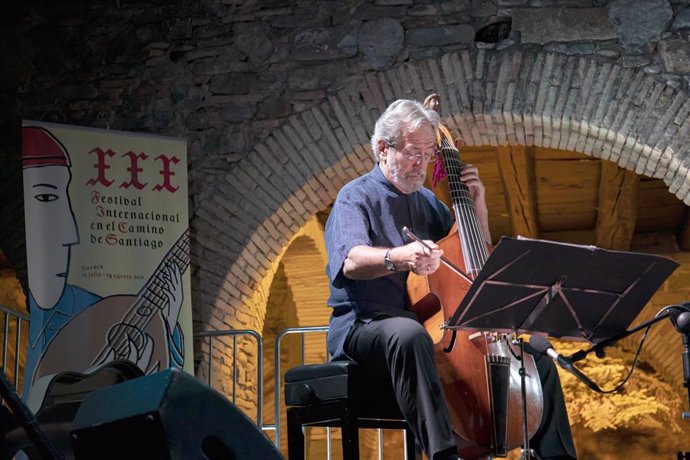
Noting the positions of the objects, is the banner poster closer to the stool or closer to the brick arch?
the brick arch

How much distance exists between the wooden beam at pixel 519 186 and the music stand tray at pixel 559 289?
5.09 m

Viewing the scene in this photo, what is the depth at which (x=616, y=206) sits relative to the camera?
9.16m

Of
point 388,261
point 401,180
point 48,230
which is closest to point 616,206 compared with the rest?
point 48,230

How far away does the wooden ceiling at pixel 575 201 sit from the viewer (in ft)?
29.0

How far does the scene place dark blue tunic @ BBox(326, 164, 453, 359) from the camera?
373 cm

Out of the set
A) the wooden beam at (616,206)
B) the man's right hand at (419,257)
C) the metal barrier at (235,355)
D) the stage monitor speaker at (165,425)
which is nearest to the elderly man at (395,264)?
the man's right hand at (419,257)

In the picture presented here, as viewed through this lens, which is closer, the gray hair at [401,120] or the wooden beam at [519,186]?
the gray hair at [401,120]

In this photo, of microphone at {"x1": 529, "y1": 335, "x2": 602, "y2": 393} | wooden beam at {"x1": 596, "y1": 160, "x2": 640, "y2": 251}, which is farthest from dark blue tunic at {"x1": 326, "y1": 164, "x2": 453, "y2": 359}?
wooden beam at {"x1": 596, "y1": 160, "x2": 640, "y2": 251}

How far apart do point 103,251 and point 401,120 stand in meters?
3.09

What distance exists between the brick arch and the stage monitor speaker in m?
4.84

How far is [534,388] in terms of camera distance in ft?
11.6

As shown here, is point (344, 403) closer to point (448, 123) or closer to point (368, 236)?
point (368, 236)

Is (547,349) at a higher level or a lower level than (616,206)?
lower

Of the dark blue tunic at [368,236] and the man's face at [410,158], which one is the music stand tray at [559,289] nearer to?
the dark blue tunic at [368,236]
